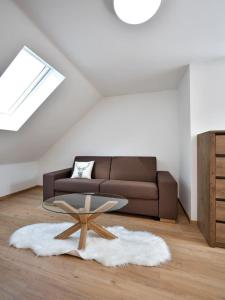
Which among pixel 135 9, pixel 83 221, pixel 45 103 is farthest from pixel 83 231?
pixel 135 9

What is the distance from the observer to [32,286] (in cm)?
114

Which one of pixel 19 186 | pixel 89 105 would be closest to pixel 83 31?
pixel 89 105

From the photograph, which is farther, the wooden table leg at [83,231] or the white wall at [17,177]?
the white wall at [17,177]

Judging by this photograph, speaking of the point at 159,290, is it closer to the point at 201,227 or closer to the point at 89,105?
the point at 201,227

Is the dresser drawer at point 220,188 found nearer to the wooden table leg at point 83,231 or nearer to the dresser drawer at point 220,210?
the dresser drawer at point 220,210

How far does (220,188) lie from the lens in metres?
1.53

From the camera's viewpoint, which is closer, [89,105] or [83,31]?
[83,31]

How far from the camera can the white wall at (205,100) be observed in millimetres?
1949

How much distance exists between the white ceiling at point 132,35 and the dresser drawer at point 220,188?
4.83 feet

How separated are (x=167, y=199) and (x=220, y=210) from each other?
67 cm

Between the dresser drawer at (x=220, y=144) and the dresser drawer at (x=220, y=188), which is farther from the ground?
the dresser drawer at (x=220, y=144)

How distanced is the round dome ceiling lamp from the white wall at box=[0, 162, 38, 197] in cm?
315

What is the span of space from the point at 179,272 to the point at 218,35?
2.26 metres

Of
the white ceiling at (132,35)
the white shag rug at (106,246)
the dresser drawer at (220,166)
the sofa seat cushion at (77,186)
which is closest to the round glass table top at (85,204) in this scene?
the white shag rug at (106,246)
